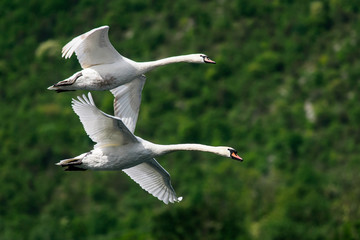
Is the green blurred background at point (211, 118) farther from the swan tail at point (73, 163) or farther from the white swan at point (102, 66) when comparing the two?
the swan tail at point (73, 163)

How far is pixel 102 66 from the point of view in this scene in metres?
25.3

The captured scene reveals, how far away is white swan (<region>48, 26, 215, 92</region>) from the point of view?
24875 millimetres

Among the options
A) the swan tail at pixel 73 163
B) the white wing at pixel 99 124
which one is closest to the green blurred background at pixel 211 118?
the swan tail at pixel 73 163

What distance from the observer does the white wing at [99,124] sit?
927 inches

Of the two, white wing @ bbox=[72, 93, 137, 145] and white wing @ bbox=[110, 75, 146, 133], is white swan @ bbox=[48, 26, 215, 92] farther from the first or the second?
white wing @ bbox=[110, 75, 146, 133]

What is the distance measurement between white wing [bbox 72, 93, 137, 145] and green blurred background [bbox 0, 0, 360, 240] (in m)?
38.8

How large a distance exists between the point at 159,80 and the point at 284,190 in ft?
61.6

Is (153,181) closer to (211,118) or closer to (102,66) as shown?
(102,66)

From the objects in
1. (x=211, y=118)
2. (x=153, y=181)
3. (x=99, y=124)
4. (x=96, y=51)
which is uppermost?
(x=96, y=51)

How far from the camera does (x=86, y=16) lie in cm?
9644

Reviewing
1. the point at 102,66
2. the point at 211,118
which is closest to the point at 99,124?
the point at 102,66

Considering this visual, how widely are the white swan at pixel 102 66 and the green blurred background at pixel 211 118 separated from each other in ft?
124

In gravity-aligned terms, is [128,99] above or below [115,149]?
below

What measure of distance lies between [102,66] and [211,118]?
5538cm
